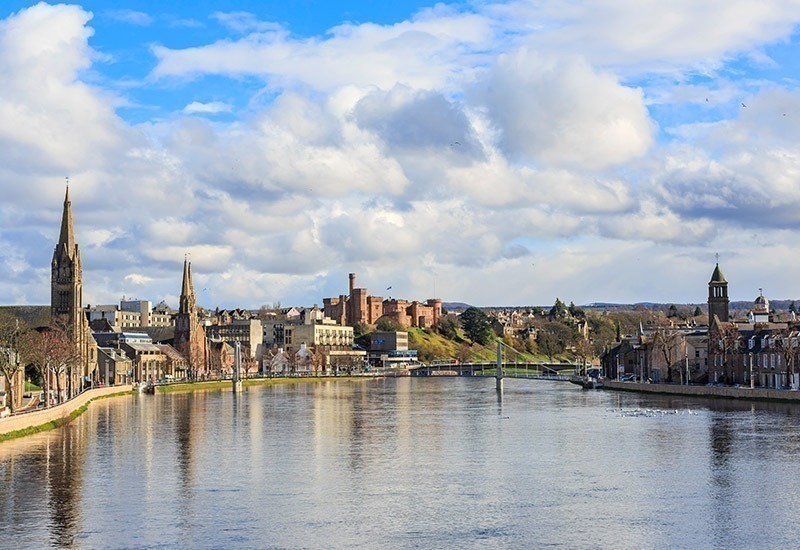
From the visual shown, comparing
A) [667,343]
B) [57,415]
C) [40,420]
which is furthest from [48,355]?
[667,343]

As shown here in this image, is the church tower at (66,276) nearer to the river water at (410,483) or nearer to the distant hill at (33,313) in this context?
the distant hill at (33,313)

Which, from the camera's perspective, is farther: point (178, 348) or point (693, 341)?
point (178, 348)

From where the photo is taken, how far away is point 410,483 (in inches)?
1951

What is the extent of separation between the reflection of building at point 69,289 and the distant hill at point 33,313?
2143 cm

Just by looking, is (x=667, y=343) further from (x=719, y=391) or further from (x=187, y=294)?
(x=187, y=294)

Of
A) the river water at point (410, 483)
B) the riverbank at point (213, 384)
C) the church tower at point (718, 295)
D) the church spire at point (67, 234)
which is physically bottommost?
the riverbank at point (213, 384)

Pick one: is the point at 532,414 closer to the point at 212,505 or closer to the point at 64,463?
the point at 64,463

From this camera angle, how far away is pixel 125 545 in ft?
119

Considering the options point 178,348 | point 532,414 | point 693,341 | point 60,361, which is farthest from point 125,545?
point 178,348

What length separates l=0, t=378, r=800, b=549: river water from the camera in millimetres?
37844

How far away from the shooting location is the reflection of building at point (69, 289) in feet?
474

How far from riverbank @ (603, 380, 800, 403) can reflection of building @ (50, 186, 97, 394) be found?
7243 cm

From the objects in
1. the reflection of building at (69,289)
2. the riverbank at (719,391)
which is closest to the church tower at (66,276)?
the reflection of building at (69,289)

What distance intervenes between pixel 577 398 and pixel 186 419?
50.9m
